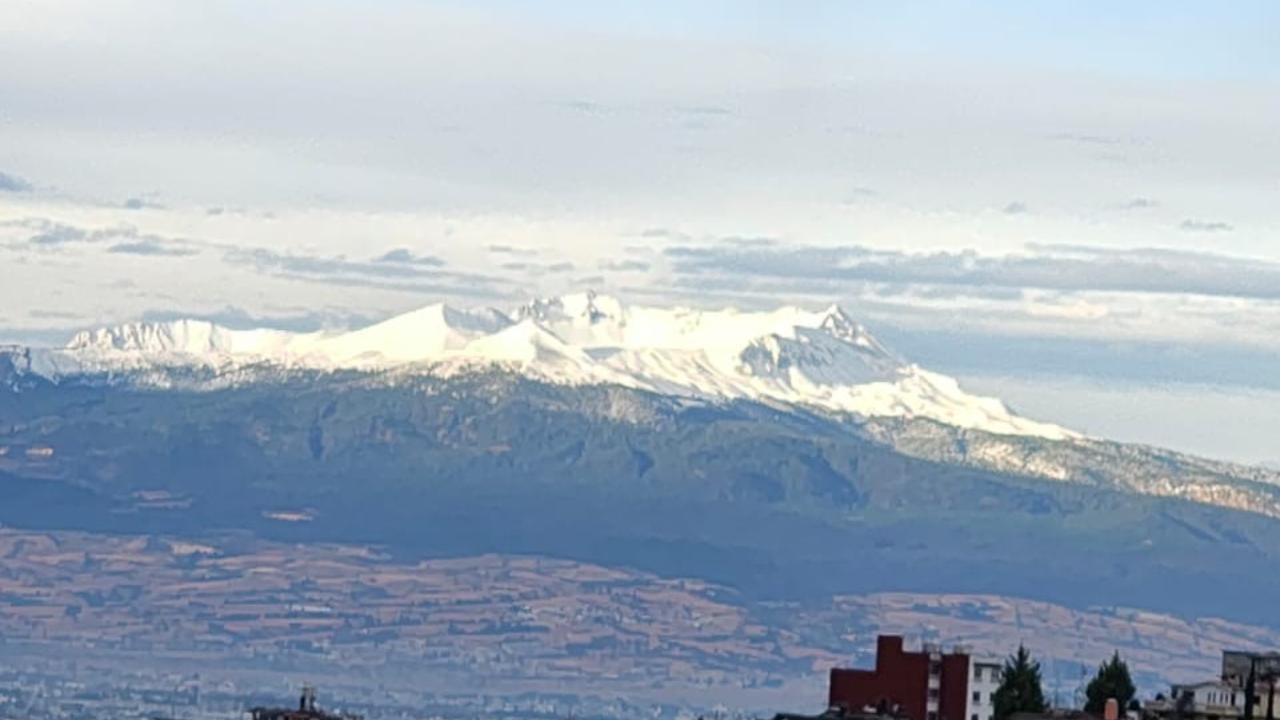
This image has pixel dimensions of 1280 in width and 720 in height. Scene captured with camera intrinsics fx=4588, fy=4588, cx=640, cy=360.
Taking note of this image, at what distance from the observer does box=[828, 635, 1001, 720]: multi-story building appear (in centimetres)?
15588

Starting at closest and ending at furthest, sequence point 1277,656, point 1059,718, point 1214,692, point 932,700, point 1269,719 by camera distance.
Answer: point 1269,719 < point 1277,656 < point 1059,718 < point 1214,692 < point 932,700

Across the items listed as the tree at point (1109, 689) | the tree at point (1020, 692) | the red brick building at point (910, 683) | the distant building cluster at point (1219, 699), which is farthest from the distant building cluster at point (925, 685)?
the tree at point (1020, 692)

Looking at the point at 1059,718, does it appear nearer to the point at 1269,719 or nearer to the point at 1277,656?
the point at 1277,656

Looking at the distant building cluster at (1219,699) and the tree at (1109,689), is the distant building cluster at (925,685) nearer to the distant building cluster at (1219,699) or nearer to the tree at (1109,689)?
the distant building cluster at (1219,699)

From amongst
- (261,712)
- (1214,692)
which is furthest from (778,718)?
(261,712)

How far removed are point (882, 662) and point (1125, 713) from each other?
22.2m

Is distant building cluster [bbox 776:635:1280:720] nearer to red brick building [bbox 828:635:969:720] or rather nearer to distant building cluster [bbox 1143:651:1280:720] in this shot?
red brick building [bbox 828:635:969:720]

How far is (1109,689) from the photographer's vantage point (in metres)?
143

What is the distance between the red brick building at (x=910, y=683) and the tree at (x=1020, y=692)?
947 centimetres

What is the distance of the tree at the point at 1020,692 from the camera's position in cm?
13962

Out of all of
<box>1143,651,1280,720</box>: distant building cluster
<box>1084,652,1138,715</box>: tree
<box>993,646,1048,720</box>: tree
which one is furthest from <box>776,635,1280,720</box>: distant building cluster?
<box>993,646,1048,720</box>: tree

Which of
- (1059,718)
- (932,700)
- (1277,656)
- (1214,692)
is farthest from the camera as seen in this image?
(932,700)

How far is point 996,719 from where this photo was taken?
142m

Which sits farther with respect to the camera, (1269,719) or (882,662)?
(882,662)
